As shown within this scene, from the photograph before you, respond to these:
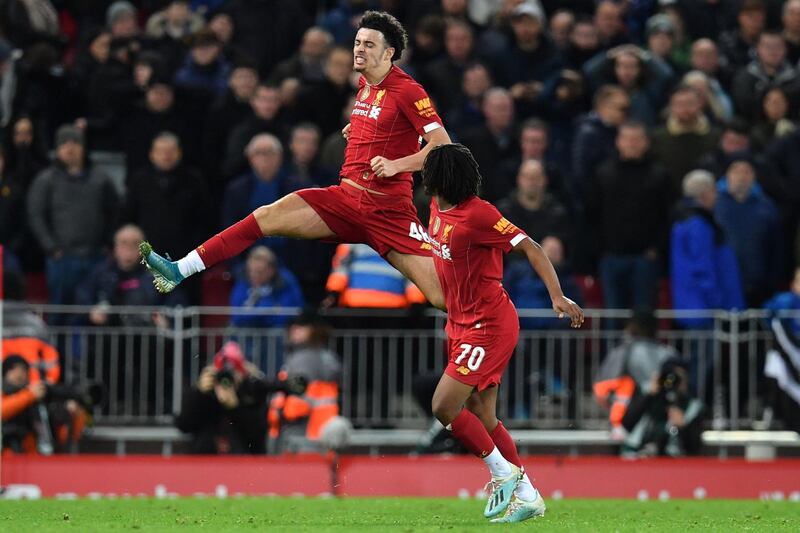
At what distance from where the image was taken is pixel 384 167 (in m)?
11.7

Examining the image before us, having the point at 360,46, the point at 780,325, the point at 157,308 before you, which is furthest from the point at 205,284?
the point at 360,46

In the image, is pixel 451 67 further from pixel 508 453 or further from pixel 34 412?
pixel 508 453

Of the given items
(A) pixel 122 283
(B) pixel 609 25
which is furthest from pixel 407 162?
(B) pixel 609 25

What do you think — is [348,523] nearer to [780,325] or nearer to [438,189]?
[438,189]

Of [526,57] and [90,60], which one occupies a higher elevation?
[526,57]

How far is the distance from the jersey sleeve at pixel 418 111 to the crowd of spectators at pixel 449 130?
5.29 metres

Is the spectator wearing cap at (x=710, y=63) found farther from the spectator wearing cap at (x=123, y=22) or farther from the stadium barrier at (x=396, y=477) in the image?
the spectator wearing cap at (x=123, y=22)

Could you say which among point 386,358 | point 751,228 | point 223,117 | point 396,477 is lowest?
point 396,477

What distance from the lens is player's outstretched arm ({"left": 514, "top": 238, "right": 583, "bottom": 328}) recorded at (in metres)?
10.5

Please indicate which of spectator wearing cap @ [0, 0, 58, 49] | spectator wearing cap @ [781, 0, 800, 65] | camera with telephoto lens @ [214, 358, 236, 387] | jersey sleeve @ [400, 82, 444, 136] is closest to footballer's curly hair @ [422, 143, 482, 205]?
jersey sleeve @ [400, 82, 444, 136]

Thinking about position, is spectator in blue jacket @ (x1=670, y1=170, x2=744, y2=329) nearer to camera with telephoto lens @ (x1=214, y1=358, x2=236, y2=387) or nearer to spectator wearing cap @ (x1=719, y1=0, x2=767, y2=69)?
spectator wearing cap @ (x1=719, y1=0, x2=767, y2=69)

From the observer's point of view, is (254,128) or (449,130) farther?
(254,128)

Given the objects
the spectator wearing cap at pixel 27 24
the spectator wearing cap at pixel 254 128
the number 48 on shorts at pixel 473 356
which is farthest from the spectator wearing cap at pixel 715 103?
the number 48 on shorts at pixel 473 356

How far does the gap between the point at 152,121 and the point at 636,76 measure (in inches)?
202
